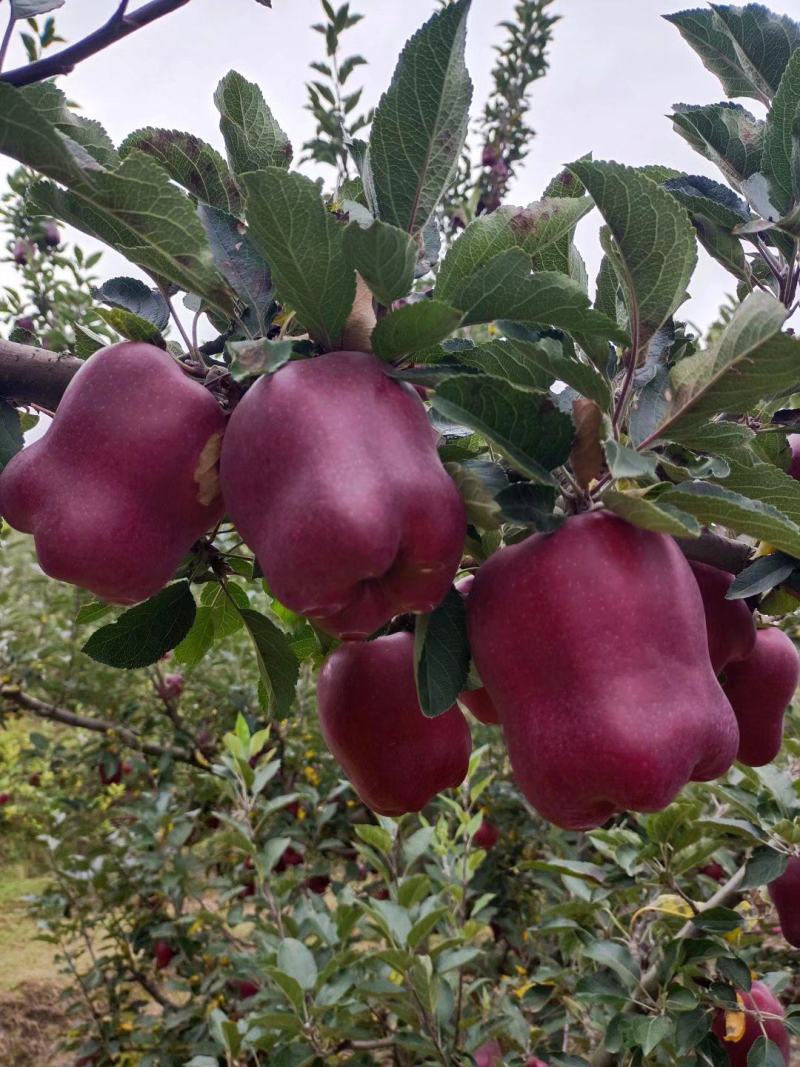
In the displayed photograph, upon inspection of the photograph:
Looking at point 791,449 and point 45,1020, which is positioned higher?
point 791,449

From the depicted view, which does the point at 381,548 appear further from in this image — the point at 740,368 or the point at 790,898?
the point at 790,898

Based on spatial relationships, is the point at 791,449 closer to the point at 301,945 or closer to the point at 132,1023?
the point at 301,945

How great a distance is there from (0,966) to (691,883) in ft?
8.36

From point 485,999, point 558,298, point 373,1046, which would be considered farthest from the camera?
point 485,999

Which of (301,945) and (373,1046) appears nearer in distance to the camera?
(301,945)

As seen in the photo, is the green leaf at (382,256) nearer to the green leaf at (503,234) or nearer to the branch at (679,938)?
the green leaf at (503,234)

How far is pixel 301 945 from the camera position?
1339 mm

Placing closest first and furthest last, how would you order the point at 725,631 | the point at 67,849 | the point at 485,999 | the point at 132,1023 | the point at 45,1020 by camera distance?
the point at 725,631
the point at 485,999
the point at 132,1023
the point at 67,849
the point at 45,1020

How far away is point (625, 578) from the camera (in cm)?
53

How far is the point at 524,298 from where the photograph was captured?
0.53 m

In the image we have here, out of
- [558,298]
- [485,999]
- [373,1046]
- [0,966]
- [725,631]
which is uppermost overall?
[558,298]

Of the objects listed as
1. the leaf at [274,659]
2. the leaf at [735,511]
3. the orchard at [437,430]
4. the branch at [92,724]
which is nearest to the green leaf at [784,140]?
the orchard at [437,430]

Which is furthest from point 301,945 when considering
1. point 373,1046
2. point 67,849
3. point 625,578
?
point 67,849

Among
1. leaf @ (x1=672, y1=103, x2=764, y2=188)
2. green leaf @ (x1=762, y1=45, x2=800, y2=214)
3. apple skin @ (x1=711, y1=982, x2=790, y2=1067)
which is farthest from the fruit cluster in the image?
apple skin @ (x1=711, y1=982, x2=790, y2=1067)
